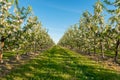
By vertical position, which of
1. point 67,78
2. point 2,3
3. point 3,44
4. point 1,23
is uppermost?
point 2,3

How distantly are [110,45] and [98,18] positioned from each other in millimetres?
8818

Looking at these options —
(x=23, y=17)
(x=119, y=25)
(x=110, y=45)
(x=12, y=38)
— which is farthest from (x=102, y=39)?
(x=12, y=38)

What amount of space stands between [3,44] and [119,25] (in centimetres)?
1952

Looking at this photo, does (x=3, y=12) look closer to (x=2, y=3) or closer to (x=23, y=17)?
(x=2, y=3)

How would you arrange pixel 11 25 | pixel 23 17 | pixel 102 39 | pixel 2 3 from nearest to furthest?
pixel 2 3 < pixel 11 25 < pixel 23 17 < pixel 102 39

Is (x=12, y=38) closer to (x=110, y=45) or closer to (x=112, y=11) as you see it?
(x=112, y=11)

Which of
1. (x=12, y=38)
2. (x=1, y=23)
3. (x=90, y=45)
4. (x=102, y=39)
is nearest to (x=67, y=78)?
(x=1, y=23)

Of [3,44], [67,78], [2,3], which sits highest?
[2,3]

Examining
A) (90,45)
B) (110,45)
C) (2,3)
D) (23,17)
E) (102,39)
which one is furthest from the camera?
(90,45)

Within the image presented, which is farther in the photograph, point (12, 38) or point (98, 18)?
point (98, 18)

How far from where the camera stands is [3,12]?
25531mm

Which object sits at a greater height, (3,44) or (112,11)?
(112,11)

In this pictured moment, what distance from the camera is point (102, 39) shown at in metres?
47.5

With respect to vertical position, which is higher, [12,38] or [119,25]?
[119,25]
